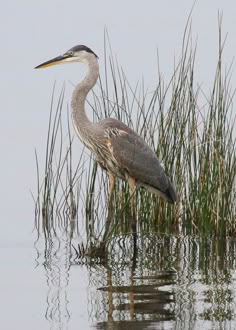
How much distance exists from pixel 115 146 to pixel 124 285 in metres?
2.14

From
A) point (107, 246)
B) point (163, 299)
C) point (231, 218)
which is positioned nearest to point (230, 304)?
point (163, 299)

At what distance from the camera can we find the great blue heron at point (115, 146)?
27.7 ft

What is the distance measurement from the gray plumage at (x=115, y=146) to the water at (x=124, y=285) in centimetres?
53

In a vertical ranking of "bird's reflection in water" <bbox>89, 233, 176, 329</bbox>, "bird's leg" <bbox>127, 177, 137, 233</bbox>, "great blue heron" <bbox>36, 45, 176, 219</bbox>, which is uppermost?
"great blue heron" <bbox>36, 45, 176, 219</bbox>

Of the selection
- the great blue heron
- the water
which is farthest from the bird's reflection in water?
the great blue heron

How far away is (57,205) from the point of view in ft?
32.1

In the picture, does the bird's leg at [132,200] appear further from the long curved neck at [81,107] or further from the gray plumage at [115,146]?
the long curved neck at [81,107]

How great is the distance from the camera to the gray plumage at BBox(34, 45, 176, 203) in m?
8.45

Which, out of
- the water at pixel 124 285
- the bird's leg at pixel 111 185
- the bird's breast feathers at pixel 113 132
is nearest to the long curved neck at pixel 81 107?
the bird's breast feathers at pixel 113 132

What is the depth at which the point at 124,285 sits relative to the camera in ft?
21.6

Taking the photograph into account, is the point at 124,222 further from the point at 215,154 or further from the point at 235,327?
the point at 235,327

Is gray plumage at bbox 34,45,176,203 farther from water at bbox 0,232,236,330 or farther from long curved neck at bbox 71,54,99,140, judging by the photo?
water at bbox 0,232,236,330

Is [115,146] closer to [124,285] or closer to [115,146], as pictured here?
[115,146]

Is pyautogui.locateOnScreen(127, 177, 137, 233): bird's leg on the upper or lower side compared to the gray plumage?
lower
